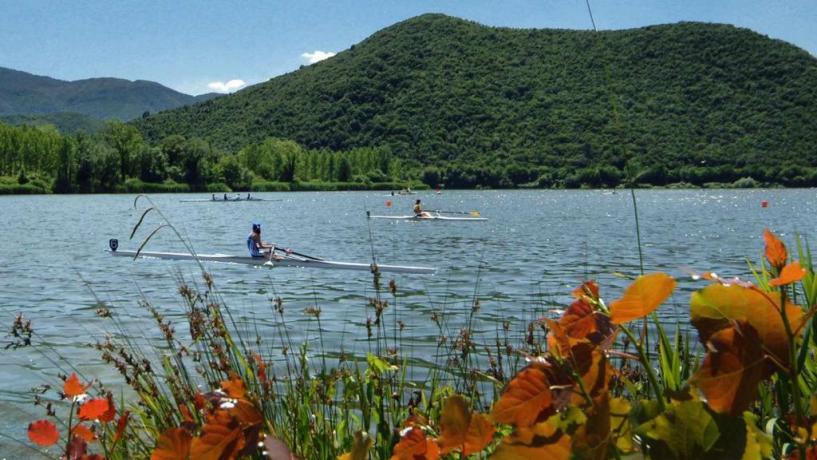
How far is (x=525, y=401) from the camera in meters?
0.92

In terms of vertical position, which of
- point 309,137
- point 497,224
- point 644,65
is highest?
point 644,65

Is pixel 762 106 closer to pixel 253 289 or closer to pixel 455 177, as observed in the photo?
pixel 455 177

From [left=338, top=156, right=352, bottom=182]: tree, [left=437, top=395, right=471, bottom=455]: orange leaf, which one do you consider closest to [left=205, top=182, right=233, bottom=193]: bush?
[left=338, top=156, right=352, bottom=182]: tree

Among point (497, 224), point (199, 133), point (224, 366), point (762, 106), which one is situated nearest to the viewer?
point (224, 366)

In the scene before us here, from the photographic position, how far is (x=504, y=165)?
427 ft

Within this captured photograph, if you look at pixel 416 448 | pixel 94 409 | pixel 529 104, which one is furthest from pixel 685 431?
pixel 529 104

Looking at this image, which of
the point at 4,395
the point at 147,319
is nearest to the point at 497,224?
the point at 147,319

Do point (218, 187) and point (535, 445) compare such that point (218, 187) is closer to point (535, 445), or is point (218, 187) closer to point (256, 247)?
point (256, 247)

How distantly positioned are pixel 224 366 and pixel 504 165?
12885 centimetres

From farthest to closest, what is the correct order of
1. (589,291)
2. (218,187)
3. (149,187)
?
1. (218,187)
2. (149,187)
3. (589,291)

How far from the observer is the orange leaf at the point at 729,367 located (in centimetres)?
83

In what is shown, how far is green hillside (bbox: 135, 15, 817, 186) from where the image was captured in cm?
11112

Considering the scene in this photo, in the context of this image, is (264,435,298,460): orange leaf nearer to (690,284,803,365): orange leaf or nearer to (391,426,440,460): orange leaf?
(391,426,440,460): orange leaf

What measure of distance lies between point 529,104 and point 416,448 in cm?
13739
